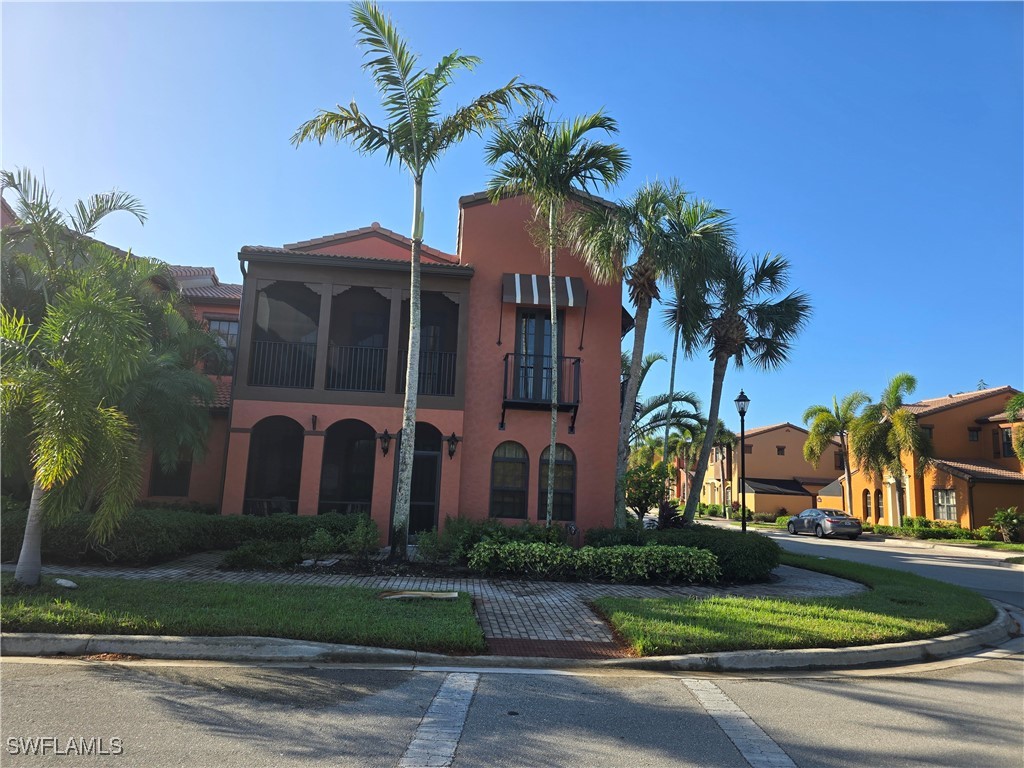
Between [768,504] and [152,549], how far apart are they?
44.7 m

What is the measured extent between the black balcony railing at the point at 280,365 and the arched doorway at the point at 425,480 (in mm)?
2899

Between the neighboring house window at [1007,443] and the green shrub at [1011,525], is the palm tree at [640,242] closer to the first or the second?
the green shrub at [1011,525]

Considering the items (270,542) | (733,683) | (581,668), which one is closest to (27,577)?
(270,542)

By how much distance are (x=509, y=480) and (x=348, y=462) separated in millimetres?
4377

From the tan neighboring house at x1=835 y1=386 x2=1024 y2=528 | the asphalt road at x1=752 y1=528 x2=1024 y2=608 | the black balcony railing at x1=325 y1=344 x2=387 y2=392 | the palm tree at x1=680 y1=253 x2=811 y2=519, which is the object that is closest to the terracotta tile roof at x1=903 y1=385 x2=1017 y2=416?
the tan neighboring house at x1=835 y1=386 x2=1024 y2=528

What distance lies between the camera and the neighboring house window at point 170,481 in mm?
14961

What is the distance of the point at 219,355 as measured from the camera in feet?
49.7

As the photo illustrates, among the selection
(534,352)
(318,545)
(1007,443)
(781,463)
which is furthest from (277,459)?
(781,463)

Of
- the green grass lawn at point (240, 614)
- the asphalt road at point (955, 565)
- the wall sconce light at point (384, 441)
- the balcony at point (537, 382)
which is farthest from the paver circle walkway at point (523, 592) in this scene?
the balcony at point (537, 382)

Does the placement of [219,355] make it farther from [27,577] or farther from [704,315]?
[704,315]

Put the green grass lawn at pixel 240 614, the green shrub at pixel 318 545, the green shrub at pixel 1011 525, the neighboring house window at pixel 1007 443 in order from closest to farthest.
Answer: the green grass lawn at pixel 240 614
the green shrub at pixel 318 545
the green shrub at pixel 1011 525
the neighboring house window at pixel 1007 443

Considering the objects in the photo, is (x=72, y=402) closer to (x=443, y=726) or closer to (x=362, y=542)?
(x=443, y=726)

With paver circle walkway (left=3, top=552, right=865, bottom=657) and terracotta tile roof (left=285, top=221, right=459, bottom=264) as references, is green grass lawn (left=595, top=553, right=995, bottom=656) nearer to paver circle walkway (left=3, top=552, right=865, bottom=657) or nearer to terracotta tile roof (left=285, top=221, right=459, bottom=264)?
paver circle walkway (left=3, top=552, right=865, bottom=657)

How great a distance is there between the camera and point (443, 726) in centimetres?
448
